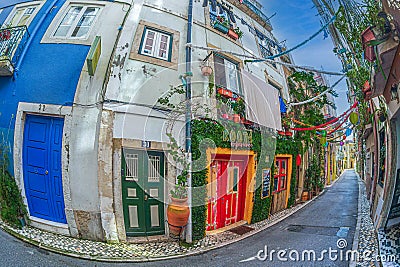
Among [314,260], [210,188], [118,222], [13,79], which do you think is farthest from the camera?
[210,188]

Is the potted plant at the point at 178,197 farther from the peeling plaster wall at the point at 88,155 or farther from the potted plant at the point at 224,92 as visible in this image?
the potted plant at the point at 224,92

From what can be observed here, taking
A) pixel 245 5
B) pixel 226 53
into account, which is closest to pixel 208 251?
pixel 226 53

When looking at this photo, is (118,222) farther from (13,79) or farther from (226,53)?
(226,53)

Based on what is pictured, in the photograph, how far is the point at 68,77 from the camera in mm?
2736

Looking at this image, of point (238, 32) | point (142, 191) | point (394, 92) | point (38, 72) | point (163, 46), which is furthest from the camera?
point (238, 32)

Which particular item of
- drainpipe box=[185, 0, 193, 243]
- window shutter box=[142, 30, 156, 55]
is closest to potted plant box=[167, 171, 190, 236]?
drainpipe box=[185, 0, 193, 243]

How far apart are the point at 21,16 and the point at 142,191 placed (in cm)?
257

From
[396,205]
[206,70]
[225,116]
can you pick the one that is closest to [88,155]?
[206,70]

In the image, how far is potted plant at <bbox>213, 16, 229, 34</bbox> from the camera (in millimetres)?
4167

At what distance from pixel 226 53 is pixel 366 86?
2.66 m

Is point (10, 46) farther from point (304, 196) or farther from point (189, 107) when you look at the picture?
point (304, 196)

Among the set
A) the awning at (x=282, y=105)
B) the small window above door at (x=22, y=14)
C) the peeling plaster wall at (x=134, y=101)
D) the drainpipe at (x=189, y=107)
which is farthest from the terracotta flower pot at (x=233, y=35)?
the small window above door at (x=22, y=14)

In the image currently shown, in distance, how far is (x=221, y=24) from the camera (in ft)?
13.8

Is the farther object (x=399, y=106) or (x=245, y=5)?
(x=245, y=5)
